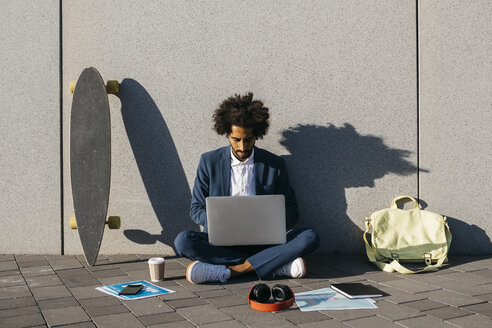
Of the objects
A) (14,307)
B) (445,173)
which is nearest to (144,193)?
(14,307)

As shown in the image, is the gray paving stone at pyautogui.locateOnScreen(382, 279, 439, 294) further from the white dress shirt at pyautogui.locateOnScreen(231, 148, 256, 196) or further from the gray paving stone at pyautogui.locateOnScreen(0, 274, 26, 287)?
the gray paving stone at pyautogui.locateOnScreen(0, 274, 26, 287)

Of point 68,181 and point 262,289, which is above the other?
point 68,181

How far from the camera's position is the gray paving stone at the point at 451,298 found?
2.87 m

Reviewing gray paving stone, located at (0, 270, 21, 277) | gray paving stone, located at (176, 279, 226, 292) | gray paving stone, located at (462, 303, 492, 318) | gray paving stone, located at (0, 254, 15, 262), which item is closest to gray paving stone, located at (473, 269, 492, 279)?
gray paving stone, located at (462, 303, 492, 318)

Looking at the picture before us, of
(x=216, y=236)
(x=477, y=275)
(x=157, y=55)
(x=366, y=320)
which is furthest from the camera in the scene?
(x=157, y=55)

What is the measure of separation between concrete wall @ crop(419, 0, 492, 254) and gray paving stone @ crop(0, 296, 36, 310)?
2941 mm

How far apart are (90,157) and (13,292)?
1182mm

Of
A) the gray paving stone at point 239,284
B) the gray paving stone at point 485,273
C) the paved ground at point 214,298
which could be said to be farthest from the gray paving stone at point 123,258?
the gray paving stone at point 485,273

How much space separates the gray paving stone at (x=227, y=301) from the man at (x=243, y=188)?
0.35 metres

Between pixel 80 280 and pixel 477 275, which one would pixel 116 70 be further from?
pixel 477 275

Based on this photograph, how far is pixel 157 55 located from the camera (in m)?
4.18

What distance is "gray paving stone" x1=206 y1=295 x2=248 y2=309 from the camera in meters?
2.89

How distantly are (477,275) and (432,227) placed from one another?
533mm

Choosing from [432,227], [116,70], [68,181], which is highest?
[116,70]
